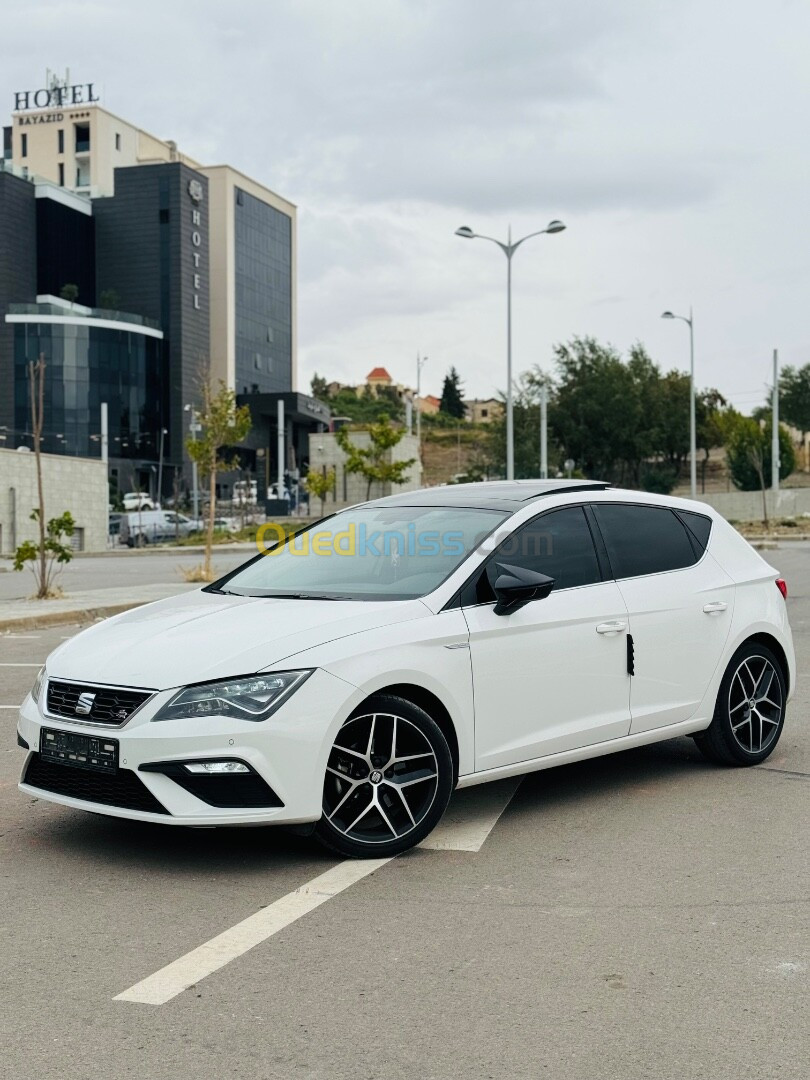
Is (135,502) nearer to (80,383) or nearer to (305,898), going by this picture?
(80,383)

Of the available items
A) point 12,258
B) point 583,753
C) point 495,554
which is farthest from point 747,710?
point 12,258

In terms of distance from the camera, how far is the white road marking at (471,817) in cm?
543

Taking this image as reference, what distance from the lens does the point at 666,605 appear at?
21.2 ft

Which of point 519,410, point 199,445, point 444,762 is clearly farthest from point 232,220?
point 444,762

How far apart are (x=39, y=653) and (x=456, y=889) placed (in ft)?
31.0

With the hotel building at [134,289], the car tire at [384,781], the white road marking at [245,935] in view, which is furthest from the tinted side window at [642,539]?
the hotel building at [134,289]

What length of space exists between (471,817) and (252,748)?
1.52m

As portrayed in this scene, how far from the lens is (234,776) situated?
4781mm

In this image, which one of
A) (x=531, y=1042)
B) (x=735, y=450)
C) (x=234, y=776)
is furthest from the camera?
(x=735, y=450)

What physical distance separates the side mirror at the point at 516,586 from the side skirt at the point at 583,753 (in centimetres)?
71

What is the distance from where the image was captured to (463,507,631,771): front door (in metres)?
5.51

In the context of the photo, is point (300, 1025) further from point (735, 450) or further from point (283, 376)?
point (283, 376)

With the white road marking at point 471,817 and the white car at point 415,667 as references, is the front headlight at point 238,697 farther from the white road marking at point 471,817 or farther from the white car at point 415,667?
the white road marking at point 471,817

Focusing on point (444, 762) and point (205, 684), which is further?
point (444, 762)
